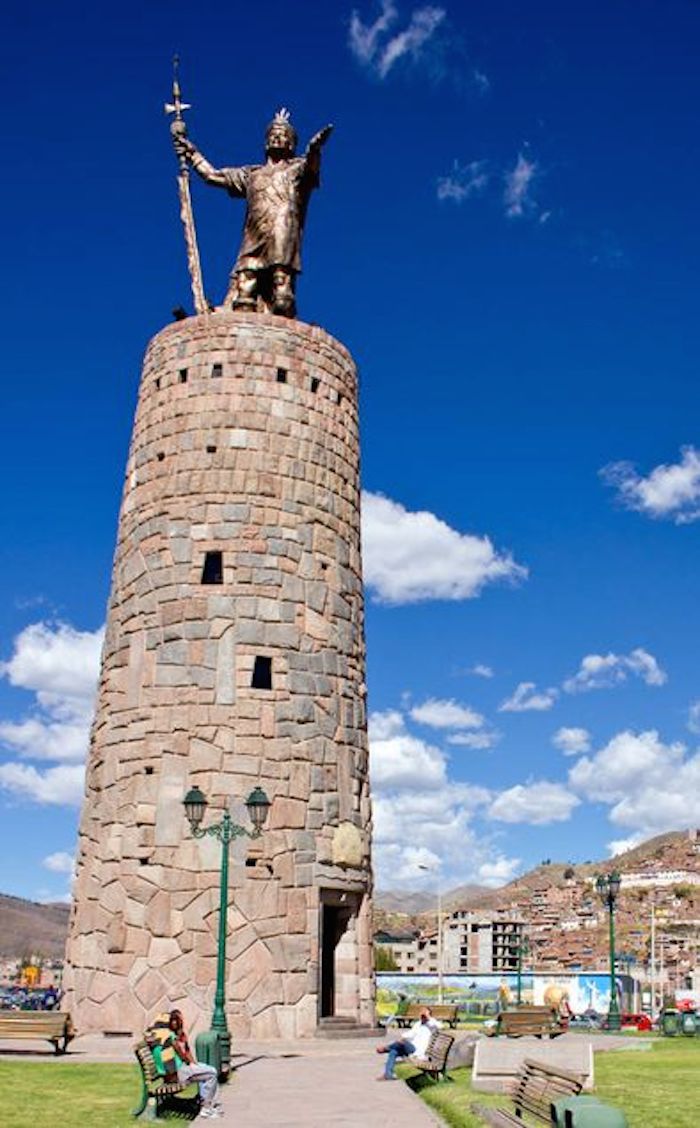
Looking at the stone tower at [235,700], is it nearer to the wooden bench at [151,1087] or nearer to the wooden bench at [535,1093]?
the wooden bench at [151,1087]

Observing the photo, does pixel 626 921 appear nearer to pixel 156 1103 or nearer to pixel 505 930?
pixel 505 930

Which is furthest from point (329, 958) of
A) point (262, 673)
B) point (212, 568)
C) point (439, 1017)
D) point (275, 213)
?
point (275, 213)

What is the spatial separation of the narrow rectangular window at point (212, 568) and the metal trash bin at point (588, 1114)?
15530 millimetres

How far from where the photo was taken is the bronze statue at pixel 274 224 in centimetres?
2658

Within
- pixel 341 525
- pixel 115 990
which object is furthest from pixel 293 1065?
pixel 341 525

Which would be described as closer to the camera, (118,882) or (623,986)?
(118,882)

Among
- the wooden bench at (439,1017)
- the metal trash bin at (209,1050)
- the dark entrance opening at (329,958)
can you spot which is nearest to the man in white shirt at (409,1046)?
the metal trash bin at (209,1050)

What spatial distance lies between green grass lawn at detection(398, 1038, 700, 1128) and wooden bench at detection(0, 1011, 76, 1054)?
196 inches

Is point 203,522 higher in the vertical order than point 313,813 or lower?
higher

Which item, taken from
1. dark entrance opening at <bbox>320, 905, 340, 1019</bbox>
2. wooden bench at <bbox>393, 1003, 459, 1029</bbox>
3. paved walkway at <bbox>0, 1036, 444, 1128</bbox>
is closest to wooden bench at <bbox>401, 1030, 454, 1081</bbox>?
paved walkway at <bbox>0, 1036, 444, 1128</bbox>

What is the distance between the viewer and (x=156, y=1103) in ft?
37.2

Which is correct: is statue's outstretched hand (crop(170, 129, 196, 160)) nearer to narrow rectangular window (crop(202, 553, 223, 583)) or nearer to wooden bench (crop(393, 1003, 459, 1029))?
narrow rectangular window (crop(202, 553, 223, 583))

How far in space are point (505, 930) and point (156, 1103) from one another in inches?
6403

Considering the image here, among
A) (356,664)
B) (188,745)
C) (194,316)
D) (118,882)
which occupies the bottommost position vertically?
(118,882)
